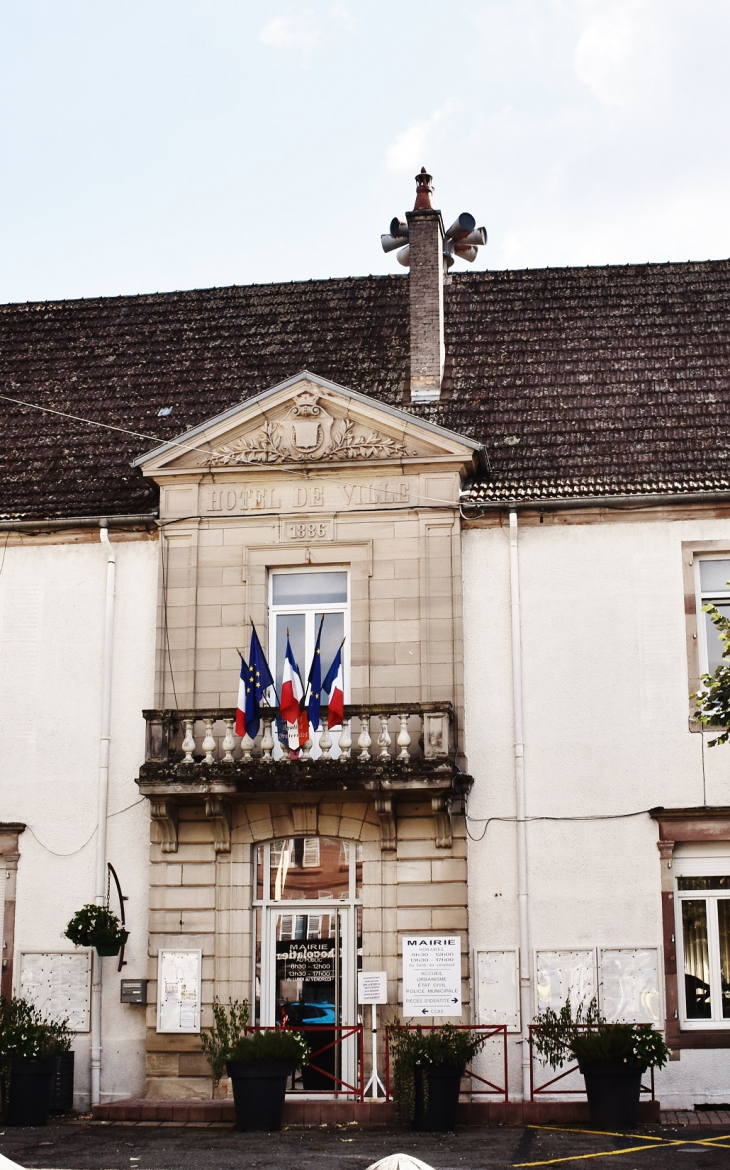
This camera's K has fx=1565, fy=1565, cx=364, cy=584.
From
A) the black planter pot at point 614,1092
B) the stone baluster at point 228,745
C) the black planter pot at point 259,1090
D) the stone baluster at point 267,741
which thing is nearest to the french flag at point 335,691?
the stone baluster at point 267,741

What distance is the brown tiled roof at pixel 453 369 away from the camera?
19.2 meters

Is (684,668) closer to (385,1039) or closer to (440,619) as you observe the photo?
(440,619)

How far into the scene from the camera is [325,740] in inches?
682

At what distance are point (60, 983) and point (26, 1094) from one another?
6.31 feet

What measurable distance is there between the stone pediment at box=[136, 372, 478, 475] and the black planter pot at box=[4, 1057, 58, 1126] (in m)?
6.96

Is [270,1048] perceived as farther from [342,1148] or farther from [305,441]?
[305,441]

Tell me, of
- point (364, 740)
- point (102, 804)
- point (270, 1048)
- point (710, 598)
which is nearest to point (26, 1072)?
point (270, 1048)

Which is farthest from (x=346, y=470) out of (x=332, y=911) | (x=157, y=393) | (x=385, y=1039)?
(x=385, y=1039)

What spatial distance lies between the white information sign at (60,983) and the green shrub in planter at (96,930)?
0.41 meters

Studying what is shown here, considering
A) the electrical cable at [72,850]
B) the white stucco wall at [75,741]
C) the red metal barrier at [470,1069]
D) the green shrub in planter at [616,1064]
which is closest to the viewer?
the green shrub in planter at [616,1064]

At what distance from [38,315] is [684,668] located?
11.1m

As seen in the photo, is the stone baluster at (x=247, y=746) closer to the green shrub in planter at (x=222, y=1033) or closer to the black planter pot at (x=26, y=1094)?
the green shrub in planter at (x=222, y=1033)

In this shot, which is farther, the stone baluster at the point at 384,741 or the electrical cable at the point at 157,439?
the electrical cable at the point at 157,439

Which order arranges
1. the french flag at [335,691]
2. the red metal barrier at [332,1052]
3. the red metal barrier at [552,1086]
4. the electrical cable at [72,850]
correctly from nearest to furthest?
1. the red metal barrier at [552,1086]
2. the red metal barrier at [332,1052]
3. the french flag at [335,691]
4. the electrical cable at [72,850]
